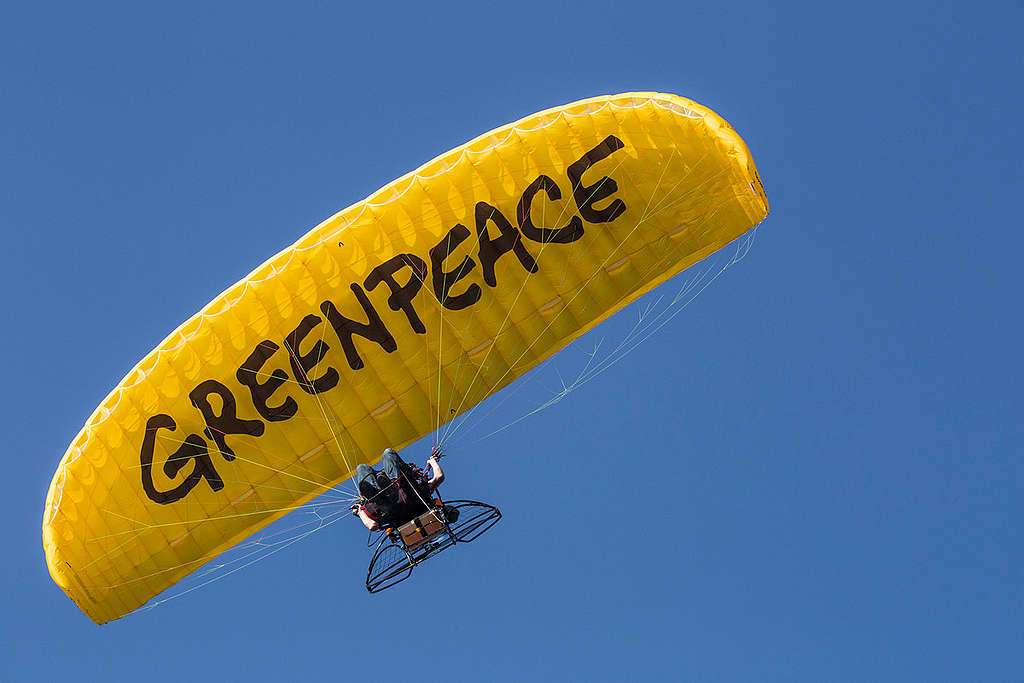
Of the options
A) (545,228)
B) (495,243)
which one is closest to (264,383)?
(495,243)

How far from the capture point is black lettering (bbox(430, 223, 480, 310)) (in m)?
14.8

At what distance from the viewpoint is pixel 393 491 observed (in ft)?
45.1

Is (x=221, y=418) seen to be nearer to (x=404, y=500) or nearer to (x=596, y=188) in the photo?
(x=404, y=500)

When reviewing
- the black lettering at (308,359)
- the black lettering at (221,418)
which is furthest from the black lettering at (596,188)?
the black lettering at (221,418)

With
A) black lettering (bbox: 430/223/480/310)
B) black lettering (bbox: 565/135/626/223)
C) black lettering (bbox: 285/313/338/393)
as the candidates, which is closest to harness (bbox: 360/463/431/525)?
black lettering (bbox: 285/313/338/393)

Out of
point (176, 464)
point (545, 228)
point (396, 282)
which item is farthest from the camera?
point (545, 228)

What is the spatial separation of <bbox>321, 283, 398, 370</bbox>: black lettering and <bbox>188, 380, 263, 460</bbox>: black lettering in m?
1.75

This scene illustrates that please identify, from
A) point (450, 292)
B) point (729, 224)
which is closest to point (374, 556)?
point (450, 292)

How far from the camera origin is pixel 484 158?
14.6 m

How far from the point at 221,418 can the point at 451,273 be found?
4.05 meters

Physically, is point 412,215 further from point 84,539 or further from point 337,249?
point 84,539

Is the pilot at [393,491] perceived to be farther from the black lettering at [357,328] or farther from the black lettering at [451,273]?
the black lettering at [451,273]

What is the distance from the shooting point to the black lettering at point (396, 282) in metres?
14.7

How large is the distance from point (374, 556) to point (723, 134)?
26.2ft
